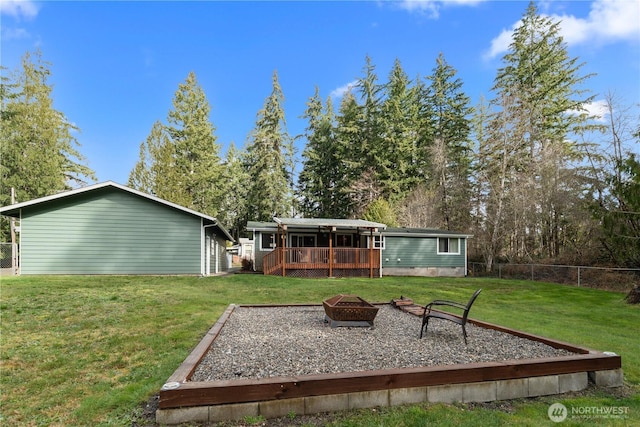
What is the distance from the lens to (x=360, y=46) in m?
33.3

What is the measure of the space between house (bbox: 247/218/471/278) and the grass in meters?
4.66

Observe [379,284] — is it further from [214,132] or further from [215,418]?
[214,132]

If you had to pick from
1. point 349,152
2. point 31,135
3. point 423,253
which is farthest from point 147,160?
point 423,253

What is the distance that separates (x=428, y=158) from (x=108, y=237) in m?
26.1

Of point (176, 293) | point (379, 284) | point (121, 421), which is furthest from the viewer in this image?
point (379, 284)

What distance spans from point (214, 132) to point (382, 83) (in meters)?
17.3

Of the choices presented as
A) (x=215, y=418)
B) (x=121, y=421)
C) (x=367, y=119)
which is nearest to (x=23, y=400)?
(x=121, y=421)

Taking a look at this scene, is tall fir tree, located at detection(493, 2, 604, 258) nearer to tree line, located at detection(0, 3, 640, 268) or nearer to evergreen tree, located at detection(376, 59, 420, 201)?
tree line, located at detection(0, 3, 640, 268)

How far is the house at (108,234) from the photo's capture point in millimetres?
13977

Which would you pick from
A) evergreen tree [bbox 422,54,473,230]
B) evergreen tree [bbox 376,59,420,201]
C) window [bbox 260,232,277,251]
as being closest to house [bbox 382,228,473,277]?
evergreen tree [bbox 422,54,473,230]

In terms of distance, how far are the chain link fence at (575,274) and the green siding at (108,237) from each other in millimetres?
16344

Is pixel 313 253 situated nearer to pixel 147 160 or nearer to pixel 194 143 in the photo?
pixel 194 143

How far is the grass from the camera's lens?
2.95 meters

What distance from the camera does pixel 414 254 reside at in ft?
65.8
